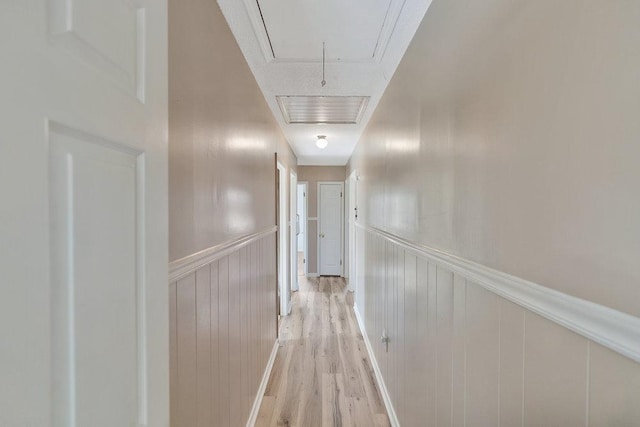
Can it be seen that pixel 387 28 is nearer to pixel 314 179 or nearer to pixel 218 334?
pixel 218 334

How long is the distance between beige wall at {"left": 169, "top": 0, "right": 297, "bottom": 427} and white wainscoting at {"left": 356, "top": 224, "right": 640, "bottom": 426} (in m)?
0.92

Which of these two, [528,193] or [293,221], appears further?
[293,221]

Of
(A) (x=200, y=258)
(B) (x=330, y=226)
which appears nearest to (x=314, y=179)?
(B) (x=330, y=226)

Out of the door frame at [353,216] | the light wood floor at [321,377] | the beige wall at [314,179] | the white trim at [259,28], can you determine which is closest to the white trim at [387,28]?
the white trim at [259,28]

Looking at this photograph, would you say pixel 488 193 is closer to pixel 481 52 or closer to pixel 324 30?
pixel 481 52

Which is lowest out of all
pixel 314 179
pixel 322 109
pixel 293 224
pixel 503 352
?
pixel 503 352

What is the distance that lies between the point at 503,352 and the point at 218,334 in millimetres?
1101

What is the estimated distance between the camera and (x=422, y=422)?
1465 mm

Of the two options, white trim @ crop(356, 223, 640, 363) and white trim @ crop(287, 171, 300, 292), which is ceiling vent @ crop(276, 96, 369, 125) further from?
white trim @ crop(356, 223, 640, 363)

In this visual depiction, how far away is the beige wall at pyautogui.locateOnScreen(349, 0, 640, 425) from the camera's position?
534 mm

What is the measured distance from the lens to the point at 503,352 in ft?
2.77
